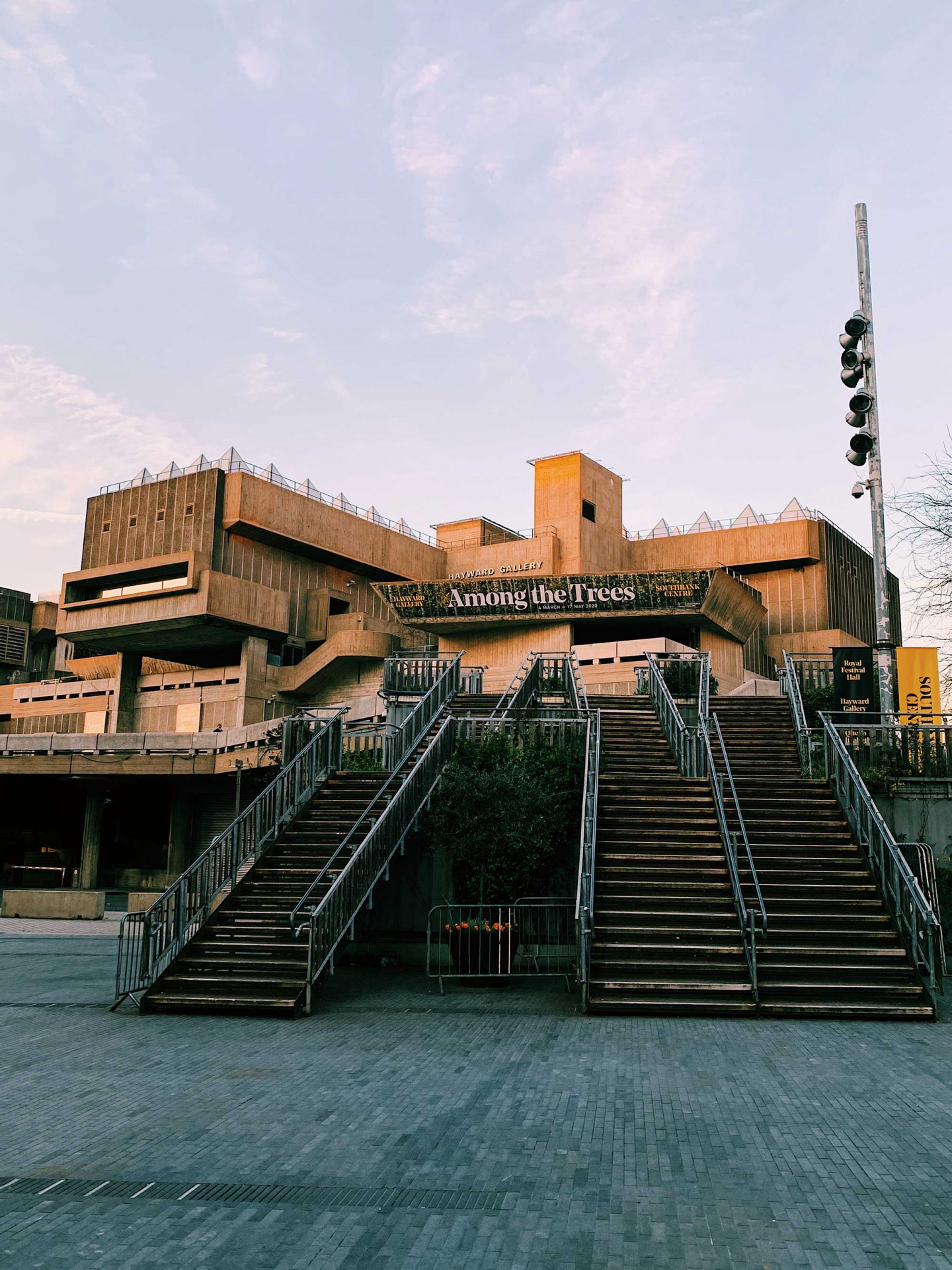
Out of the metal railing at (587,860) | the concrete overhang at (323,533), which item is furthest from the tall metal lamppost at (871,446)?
the concrete overhang at (323,533)

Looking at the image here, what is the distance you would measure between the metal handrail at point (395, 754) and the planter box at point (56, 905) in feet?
40.8

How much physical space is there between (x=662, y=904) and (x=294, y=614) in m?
40.3

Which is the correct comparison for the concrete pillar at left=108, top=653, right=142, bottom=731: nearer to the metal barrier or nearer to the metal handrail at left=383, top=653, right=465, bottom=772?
the metal handrail at left=383, top=653, right=465, bottom=772

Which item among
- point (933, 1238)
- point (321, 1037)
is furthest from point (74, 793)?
point (933, 1238)

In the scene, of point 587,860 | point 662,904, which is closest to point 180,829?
point 587,860

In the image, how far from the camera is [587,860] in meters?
13.3

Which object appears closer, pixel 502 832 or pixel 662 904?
pixel 662 904

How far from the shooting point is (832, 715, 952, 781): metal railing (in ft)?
53.3

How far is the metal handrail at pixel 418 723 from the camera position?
17.4 metres

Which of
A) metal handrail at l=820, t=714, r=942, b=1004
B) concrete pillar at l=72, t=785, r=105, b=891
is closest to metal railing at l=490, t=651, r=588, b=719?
metal handrail at l=820, t=714, r=942, b=1004

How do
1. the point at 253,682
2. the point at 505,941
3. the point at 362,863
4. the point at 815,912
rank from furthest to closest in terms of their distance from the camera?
the point at 253,682, the point at 505,941, the point at 362,863, the point at 815,912

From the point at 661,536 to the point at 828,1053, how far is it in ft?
165

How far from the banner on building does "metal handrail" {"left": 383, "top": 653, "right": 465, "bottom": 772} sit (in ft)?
26.4

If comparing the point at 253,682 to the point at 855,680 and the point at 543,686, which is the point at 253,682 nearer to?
the point at 543,686
